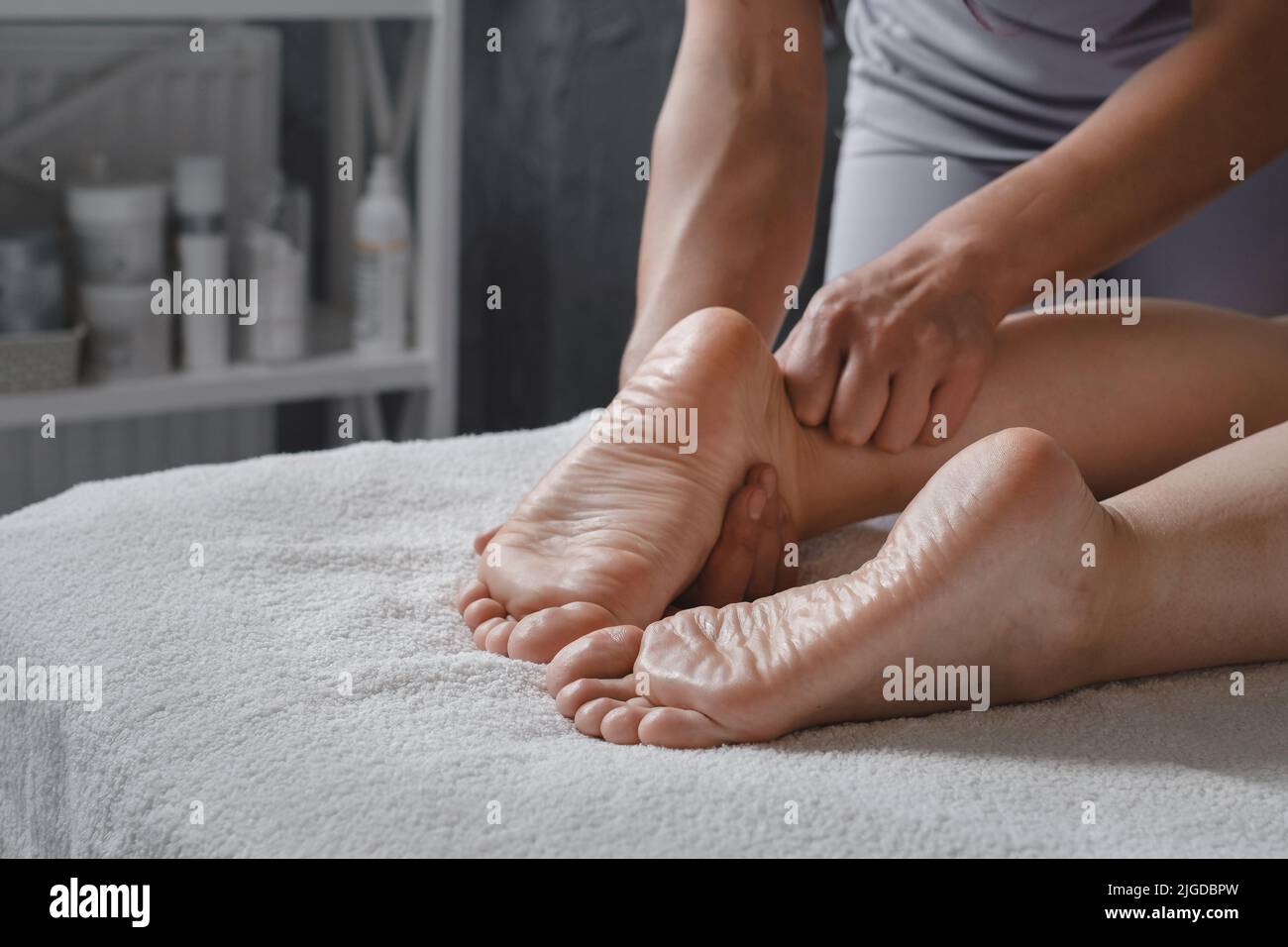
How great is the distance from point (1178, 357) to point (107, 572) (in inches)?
27.4

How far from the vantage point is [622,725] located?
2.34 feet

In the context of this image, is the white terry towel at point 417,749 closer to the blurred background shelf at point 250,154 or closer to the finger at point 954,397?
the finger at point 954,397

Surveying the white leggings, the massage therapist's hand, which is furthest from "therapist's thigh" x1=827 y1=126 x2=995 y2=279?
the massage therapist's hand

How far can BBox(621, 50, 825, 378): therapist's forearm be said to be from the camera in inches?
44.6

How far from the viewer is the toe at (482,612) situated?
0.84 meters

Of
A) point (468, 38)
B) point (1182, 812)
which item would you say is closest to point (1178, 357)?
point (1182, 812)

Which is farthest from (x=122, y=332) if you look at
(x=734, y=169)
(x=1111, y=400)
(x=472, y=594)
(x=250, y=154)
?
(x=1111, y=400)

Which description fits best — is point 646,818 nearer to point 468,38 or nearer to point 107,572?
point 107,572

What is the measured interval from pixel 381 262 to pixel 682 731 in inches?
45.9

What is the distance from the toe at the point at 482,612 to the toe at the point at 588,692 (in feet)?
0.35

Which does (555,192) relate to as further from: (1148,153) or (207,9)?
(1148,153)

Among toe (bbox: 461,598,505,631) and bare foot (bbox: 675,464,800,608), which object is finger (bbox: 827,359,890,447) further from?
toe (bbox: 461,598,505,631)

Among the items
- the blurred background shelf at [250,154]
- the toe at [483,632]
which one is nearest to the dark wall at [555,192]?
the blurred background shelf at [250,154]
